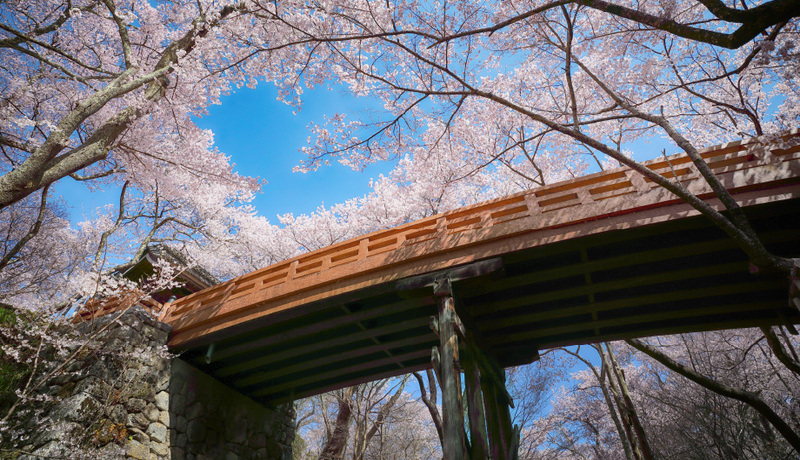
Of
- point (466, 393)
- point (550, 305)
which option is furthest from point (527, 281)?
point (466, 393)

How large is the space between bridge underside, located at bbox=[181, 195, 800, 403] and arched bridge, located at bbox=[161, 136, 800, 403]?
0.07 ft

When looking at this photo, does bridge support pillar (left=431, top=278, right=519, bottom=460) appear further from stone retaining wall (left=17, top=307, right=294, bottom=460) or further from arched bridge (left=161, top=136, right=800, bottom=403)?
stone retaining wall (left=17, top=307, right=294, bottom=460)

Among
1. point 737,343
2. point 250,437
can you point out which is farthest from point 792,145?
point 737,343

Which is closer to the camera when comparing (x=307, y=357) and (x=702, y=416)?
(x=307, y=357)

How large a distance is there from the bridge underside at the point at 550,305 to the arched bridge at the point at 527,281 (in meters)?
0.02

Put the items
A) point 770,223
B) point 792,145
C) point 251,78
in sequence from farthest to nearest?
1. point 251,78
2. point 770,223
3. point 792,145

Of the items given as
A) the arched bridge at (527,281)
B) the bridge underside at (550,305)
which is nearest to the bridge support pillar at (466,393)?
the arched bridge at (527,281)

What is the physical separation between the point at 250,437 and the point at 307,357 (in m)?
2.55

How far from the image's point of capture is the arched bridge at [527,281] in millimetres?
5223

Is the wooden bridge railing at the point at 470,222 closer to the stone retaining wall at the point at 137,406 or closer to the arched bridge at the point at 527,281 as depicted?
the arched bridge at the point at 527,281

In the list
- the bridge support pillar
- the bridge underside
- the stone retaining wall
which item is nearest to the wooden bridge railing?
the bridge underside

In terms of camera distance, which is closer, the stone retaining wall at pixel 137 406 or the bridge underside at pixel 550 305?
the bridge underside at pixel 550 305

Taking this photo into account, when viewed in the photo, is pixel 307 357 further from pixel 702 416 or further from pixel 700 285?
pixel 702 416

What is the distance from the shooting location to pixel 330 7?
573cm
